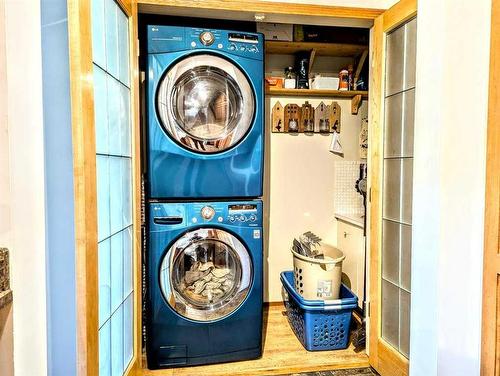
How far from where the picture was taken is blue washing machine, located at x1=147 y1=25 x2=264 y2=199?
2.01m

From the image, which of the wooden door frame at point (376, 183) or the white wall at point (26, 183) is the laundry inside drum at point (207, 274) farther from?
the white wall at point (26, 183)

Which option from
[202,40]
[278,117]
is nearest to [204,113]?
[202,40]

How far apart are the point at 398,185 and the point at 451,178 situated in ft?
1.80

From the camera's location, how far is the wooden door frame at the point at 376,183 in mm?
2043

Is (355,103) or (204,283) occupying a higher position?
(355,103)

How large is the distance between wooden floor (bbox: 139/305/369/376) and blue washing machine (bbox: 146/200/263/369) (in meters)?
0.05

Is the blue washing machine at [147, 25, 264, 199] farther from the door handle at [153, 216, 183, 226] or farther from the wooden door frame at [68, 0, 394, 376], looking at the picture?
the wooden door frame at [68, 0, 394, 376]

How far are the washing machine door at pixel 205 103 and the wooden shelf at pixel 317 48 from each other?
0.79m

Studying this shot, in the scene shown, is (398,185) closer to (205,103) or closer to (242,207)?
(242,207)

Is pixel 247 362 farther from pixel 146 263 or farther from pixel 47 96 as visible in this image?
pixel 47 96

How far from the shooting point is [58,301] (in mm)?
1226

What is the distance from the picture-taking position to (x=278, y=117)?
2938mm

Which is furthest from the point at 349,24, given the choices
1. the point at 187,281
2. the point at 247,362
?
the point at 247,362

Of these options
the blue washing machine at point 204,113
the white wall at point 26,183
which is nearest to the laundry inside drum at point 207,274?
the blue washing machine at point 204,113
